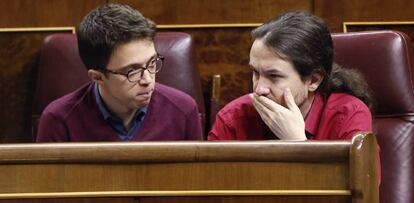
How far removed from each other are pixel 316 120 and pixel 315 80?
9 cm

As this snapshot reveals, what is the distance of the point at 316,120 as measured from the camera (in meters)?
1.65

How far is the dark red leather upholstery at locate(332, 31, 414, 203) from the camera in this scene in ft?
5.58

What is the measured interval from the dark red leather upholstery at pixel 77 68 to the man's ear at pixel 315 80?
454mm

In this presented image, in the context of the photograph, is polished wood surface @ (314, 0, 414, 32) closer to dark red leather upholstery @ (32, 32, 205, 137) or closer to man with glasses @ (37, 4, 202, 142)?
dark red leather upholstery @ (32, 32, 205, 137)

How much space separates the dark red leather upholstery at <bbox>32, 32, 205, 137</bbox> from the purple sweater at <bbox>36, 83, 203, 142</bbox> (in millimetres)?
170

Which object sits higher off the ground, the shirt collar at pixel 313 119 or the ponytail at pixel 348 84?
the ponytail at pixel 348 84

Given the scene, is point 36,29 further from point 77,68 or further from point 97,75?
point 97,75

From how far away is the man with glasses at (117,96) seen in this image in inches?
66.3

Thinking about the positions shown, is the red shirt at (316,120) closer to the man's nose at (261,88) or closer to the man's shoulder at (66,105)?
the man's nose at (261,88)

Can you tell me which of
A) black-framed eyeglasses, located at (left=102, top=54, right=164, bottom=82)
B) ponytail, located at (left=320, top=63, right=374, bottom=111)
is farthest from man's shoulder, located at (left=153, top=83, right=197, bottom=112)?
ponytail, located at (left=320, top=63, right=374, bottom=111)

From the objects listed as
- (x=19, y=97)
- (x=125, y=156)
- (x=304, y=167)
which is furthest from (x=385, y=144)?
(x=19, y=97)

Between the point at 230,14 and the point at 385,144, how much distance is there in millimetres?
971

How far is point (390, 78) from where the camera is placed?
1.74 meters

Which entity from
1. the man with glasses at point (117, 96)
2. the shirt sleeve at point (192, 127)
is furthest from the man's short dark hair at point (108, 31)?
the shirt sleeve at point (192, 127)
